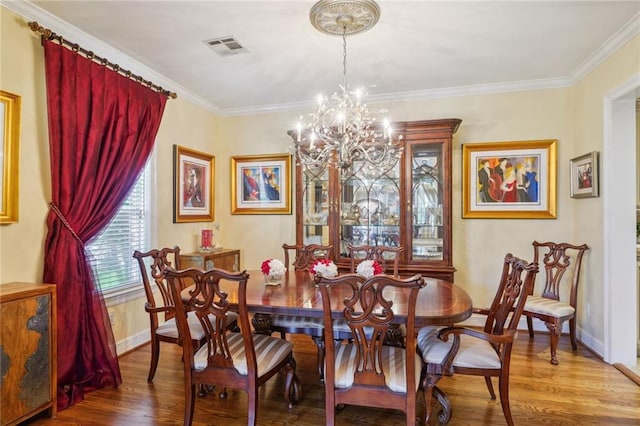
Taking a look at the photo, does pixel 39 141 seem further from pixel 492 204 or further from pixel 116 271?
pixel 492 204

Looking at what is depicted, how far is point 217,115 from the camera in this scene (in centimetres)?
468

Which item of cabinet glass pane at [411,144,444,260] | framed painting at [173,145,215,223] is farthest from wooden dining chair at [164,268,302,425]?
cabinet glass pane at [411,144,444,260]

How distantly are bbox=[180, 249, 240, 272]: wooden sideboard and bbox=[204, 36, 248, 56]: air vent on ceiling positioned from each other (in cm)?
204

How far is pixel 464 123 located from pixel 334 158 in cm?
157

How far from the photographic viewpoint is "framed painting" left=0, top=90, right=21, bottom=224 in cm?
225

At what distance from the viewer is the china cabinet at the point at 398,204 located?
368cm

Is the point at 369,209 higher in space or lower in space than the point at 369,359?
higher

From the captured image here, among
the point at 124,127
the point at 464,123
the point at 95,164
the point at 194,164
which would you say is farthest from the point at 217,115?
the point at 464,123

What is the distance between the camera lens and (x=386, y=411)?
2.30 meters

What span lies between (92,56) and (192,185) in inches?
67.5

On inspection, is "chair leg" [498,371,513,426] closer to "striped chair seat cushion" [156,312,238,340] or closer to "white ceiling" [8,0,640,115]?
"striped chair seat cushion" [156,312,238,340]

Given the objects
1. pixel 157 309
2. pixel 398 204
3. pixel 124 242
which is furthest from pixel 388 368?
pixel 124 242

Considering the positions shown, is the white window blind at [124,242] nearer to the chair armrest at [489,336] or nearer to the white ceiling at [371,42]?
the white ceiling at [371,42]

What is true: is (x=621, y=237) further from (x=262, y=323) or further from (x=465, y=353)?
(x=262, y=323)
